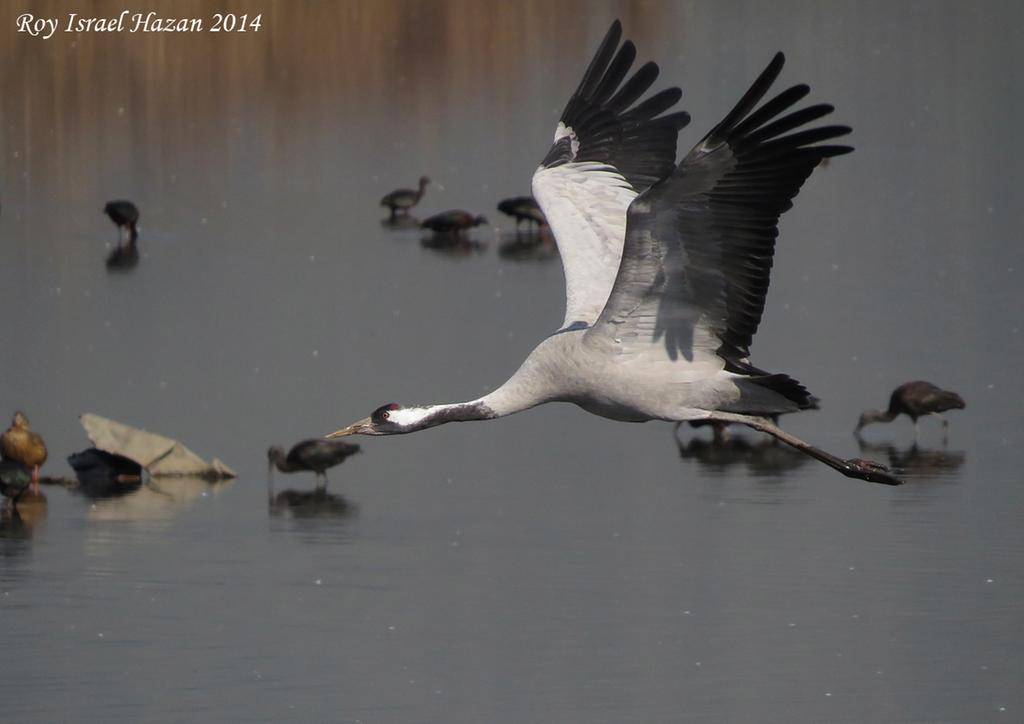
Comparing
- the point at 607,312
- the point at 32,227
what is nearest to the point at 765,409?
the point at 607,312

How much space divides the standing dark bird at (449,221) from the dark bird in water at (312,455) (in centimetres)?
1082

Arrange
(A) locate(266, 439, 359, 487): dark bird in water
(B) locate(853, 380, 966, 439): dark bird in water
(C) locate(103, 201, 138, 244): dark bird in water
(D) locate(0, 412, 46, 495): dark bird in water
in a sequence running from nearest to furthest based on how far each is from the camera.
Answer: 1. (D) locate(0, 412, 46, 495): dark bird in water
2. (A) locate(266, 439, 359, 487): dark bird in water
3. (B) locate(853, 380, 966, 439): dark bird in water
4. (C) locate(103, 201, 138, 244): dark bird in water

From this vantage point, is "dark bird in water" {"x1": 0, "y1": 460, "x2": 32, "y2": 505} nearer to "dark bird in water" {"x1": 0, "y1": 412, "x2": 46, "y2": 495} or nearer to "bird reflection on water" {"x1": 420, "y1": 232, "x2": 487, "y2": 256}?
"dark bird in water" {"x1": 0, "y1": 412, "x2": 46, "y2": 495}

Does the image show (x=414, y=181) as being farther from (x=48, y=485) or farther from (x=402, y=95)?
(x=48, y=485)

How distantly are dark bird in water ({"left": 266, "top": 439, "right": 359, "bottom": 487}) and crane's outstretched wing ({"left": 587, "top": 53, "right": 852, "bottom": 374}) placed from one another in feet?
13.9

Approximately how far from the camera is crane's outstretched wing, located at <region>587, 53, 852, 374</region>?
29.3 ft

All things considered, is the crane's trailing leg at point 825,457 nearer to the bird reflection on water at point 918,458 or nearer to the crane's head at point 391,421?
the crane's head at point 391,421

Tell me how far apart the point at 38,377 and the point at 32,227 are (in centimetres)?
951

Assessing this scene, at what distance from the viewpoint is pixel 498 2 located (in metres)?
51.5

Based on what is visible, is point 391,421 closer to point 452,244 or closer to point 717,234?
point 717,234

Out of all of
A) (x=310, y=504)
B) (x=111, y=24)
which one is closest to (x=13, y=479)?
(x=310, y=504)

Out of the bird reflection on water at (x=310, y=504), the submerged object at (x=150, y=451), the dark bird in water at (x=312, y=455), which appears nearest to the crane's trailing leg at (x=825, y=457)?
the bird reflection on water at (x=310, y=504)

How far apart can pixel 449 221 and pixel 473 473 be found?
432 inches

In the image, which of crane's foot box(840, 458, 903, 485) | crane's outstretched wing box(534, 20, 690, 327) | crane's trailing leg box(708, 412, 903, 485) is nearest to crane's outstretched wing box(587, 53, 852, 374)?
crane's trailing leg box(708, 412, 903, 485)
